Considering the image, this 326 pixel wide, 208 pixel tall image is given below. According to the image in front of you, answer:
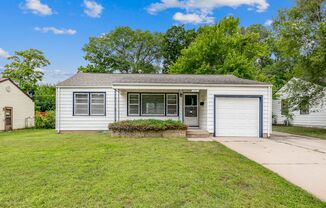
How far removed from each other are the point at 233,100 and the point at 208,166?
7.21m

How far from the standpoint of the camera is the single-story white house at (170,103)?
12336 mm

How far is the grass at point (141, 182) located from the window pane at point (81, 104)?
252 inches

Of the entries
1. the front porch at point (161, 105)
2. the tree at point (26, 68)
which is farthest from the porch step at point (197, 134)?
the tree at point (26, 68)

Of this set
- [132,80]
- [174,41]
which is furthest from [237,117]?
[174,41]

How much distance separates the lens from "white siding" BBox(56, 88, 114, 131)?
13484mm

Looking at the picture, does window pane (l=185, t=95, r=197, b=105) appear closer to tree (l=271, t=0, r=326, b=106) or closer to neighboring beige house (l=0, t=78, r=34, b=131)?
tree (l=271, t=0, r=326, b=106)

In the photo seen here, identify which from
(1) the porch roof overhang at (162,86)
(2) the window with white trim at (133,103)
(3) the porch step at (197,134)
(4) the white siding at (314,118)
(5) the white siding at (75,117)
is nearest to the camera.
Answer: (3) the porch step at (197,134)

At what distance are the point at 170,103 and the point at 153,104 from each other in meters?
1.00

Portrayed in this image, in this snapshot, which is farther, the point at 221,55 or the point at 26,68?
the point at 221,55

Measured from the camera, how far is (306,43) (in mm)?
14477

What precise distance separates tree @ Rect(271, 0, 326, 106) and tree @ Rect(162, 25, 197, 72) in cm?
2004

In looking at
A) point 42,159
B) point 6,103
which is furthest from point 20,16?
point 42,159

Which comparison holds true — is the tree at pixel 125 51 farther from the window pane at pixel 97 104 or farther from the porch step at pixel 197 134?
the porch step at pixel 197 134

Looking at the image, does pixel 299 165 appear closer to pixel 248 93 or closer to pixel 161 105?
pixel 248 93
